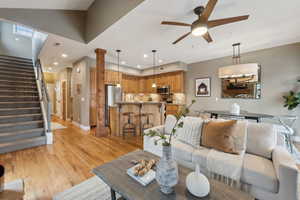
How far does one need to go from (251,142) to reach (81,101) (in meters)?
5.58

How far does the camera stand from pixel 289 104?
360 centimetres

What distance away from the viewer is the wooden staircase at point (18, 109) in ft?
10.4

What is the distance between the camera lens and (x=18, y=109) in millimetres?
3729

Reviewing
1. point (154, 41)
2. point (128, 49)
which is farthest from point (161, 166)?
point (128, 49)

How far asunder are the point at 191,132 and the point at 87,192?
1.77m

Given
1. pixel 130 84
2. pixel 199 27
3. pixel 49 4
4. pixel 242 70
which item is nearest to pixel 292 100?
pixel 242 70

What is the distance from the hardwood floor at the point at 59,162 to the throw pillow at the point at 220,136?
75.1 inches

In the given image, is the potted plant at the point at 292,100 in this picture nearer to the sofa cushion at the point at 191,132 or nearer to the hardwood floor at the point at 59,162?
the sofa cushion at the point at 191,132

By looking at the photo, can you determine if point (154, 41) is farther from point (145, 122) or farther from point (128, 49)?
point (145, 122)

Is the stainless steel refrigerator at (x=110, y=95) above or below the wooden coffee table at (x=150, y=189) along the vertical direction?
above

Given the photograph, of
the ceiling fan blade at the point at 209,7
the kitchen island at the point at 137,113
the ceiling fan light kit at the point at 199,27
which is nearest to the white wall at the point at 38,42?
the kitchen island at the point at 137,113

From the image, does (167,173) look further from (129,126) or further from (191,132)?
(129,126)

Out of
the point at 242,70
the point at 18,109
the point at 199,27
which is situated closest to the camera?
the point at 199,27

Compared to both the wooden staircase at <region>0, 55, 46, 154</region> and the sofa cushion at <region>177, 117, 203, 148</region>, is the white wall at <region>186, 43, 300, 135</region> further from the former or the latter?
the wooden staircase at <region>0, 55, 46, 154</region>
